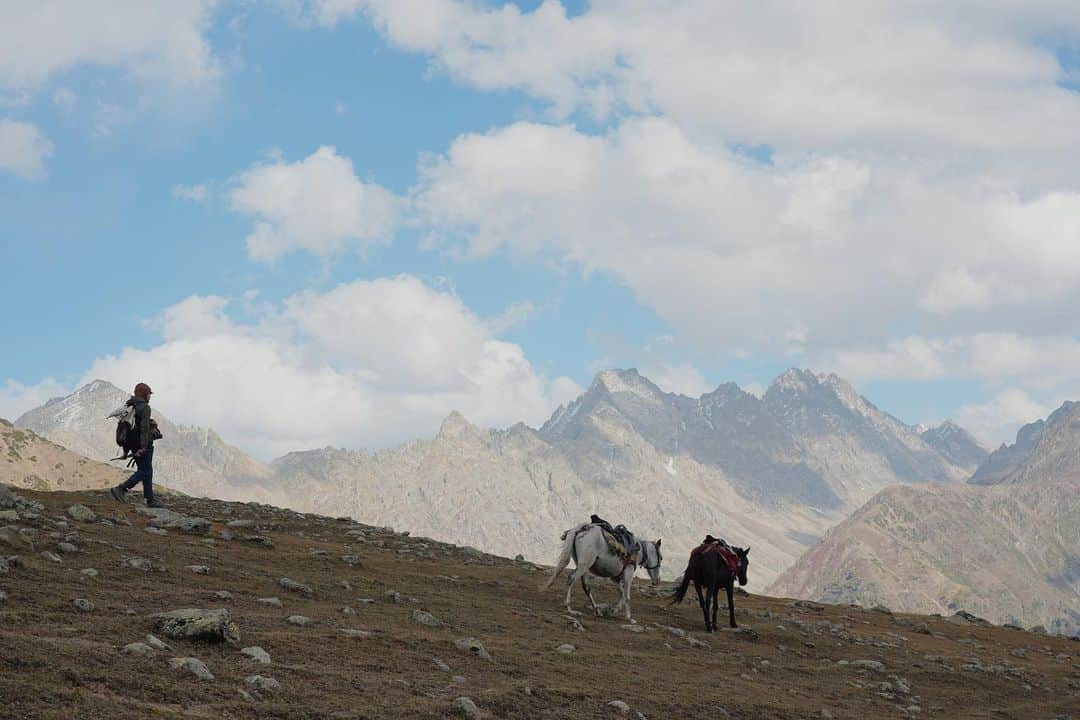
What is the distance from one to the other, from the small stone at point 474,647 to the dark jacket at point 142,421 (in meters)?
15.7

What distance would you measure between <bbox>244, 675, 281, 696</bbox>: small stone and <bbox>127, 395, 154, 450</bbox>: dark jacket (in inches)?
735

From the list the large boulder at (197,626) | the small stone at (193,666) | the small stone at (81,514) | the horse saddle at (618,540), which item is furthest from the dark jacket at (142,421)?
the small stone at (193,666)

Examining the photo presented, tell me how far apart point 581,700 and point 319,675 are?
15.5ft

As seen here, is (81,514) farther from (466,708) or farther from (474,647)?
(466,708)

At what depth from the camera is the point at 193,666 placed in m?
14.2

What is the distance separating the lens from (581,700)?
17391 mm

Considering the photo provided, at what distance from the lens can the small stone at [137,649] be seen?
565 inches

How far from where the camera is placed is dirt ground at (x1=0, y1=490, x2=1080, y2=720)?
13.7 m

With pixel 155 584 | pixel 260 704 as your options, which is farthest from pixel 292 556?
pixel 260 704

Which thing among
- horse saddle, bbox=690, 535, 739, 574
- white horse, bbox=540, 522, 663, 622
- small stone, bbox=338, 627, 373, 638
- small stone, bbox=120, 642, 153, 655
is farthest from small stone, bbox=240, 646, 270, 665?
horse saddle, bbox=690, 535, 739, 574

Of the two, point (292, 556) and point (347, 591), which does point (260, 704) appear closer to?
point (347, 591)

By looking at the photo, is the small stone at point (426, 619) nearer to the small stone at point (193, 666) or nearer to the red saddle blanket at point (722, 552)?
the small stone at point (193, 666)

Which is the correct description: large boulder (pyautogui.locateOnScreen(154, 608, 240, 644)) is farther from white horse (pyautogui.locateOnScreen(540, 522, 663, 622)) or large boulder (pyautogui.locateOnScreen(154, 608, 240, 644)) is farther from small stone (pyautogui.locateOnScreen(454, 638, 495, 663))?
white horse (pyautogui.locateOnScreen(540, 522, 663, 622))

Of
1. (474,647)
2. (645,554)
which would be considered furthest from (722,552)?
(474,647)
